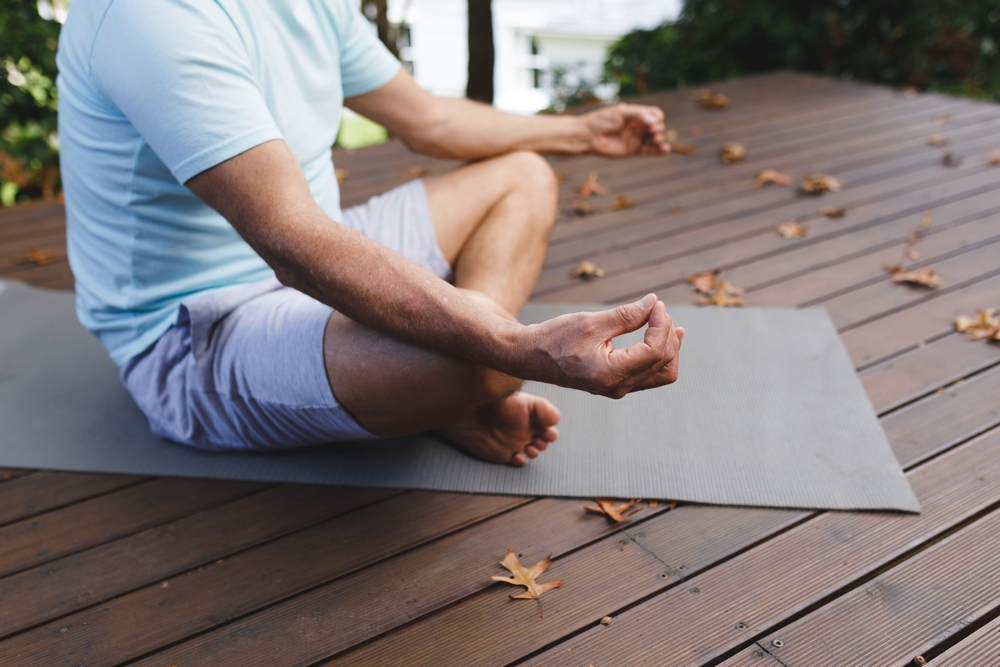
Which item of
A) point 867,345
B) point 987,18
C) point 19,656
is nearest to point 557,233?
point 867,345

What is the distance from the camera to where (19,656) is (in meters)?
1.14

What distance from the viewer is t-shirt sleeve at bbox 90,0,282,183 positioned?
1123 millimetres

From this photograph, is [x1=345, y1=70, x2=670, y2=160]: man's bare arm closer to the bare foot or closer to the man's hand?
the man's hand

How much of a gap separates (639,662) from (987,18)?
5.18m

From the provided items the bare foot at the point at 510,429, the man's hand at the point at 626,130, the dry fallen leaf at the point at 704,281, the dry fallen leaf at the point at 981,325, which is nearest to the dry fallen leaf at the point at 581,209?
the dry fallen leaf at the point at 704,281

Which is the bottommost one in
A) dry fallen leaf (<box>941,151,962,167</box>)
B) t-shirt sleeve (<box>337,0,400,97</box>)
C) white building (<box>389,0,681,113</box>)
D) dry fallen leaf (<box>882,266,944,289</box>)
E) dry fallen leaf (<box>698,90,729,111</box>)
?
white building (<box>389,0,681,113</box>)

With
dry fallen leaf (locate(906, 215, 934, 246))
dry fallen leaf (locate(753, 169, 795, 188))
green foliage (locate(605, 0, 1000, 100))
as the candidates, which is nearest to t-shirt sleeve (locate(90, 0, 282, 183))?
dry fallen leaf (locate(906, 215, 934, 246))

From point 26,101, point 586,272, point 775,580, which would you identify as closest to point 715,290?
point 586,272

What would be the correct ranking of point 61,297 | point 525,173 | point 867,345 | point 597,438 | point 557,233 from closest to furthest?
point 597,438 → point 525,173 → point 867,345 → point 61,297 → point 557,233

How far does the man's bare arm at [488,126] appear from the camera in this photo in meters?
1.81

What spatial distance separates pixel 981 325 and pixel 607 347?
1.41 meters

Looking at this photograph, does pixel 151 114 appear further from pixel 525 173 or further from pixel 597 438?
pixel 597 438

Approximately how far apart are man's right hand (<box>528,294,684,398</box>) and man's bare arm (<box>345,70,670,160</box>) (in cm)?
95

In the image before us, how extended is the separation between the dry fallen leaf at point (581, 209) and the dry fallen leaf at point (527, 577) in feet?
5.46
